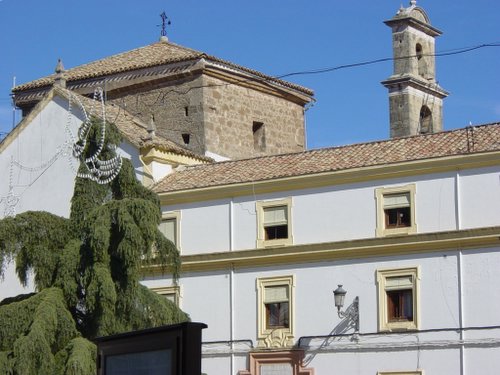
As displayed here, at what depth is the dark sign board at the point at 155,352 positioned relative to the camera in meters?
5.62

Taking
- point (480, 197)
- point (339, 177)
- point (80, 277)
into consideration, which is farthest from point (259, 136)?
point (80, 277)

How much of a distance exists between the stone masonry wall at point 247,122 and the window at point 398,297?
11.4 meters

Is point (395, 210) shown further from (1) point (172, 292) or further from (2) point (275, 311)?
(1) point (172, 292)

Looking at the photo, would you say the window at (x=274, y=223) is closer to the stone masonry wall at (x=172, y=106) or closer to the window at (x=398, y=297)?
the window at (x=398, y=297)

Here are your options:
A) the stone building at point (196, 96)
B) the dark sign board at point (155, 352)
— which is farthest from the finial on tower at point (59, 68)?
the dark sign board at point (155, 352)

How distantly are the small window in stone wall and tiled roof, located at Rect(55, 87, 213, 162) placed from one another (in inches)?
176

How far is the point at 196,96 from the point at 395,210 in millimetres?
11565

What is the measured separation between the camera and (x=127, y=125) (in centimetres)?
3731

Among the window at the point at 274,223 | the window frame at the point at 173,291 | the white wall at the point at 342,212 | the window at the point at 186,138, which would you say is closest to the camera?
the white wall at the point at 342,212

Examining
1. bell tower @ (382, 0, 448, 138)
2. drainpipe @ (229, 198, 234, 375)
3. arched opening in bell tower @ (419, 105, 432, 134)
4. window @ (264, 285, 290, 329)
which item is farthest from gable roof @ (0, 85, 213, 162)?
arched opening in bell tower @ (419, 105, 432, 134)

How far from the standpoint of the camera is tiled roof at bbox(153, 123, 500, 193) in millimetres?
29828

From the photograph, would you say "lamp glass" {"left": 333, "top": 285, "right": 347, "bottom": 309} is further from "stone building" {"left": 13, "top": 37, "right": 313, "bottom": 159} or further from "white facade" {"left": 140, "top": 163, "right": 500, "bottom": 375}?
"stone building" {"left": 13, "top": 37, "right": 313, "bottom": 159}

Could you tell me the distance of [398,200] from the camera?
98.2 feet

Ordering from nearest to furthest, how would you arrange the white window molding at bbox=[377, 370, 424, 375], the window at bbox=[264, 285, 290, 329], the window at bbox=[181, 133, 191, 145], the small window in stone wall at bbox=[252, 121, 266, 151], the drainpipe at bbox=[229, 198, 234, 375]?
the white window molding at bbox=[377, 370, 424, 375] < the window at bbox=[264, 285, 290, 329] < the drainpipe at bbox=[229, 198, 234, 375] < the window at bbox=[181, 133, 191, 145] < the small window in stone wall at bbox=[252, 121, 266, 151]
